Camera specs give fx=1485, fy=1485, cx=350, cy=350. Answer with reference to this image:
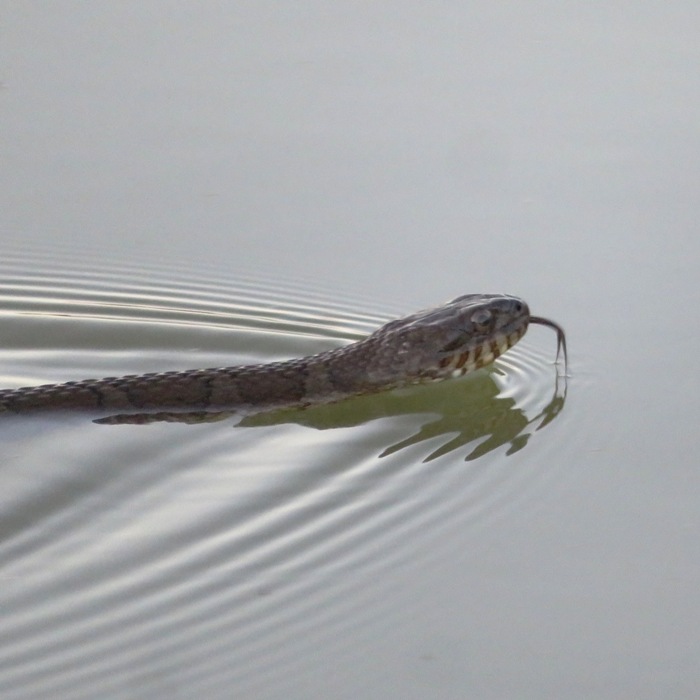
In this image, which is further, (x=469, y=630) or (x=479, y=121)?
(x=479, y=121)

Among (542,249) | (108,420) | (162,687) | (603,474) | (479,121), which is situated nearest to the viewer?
(162,687)

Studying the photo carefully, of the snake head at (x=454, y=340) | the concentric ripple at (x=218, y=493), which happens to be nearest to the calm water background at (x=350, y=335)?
the concentric ripple at (x=218, y=493)

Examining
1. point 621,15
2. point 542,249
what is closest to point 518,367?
point 542,249

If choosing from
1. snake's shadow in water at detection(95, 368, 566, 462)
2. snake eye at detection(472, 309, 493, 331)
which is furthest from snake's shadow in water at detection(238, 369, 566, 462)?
snake eye at detection(472, 309, 493, 331)

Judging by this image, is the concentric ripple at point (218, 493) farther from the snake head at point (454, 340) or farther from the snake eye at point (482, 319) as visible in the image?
the snake eye at point (482, 319)

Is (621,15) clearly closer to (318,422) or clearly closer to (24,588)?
(318,422)

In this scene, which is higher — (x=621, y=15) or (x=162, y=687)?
(x=621, y=15)

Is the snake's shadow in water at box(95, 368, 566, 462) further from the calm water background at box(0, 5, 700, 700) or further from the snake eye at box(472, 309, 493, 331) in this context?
the snake eye at box(472, 309, 493, 331)
